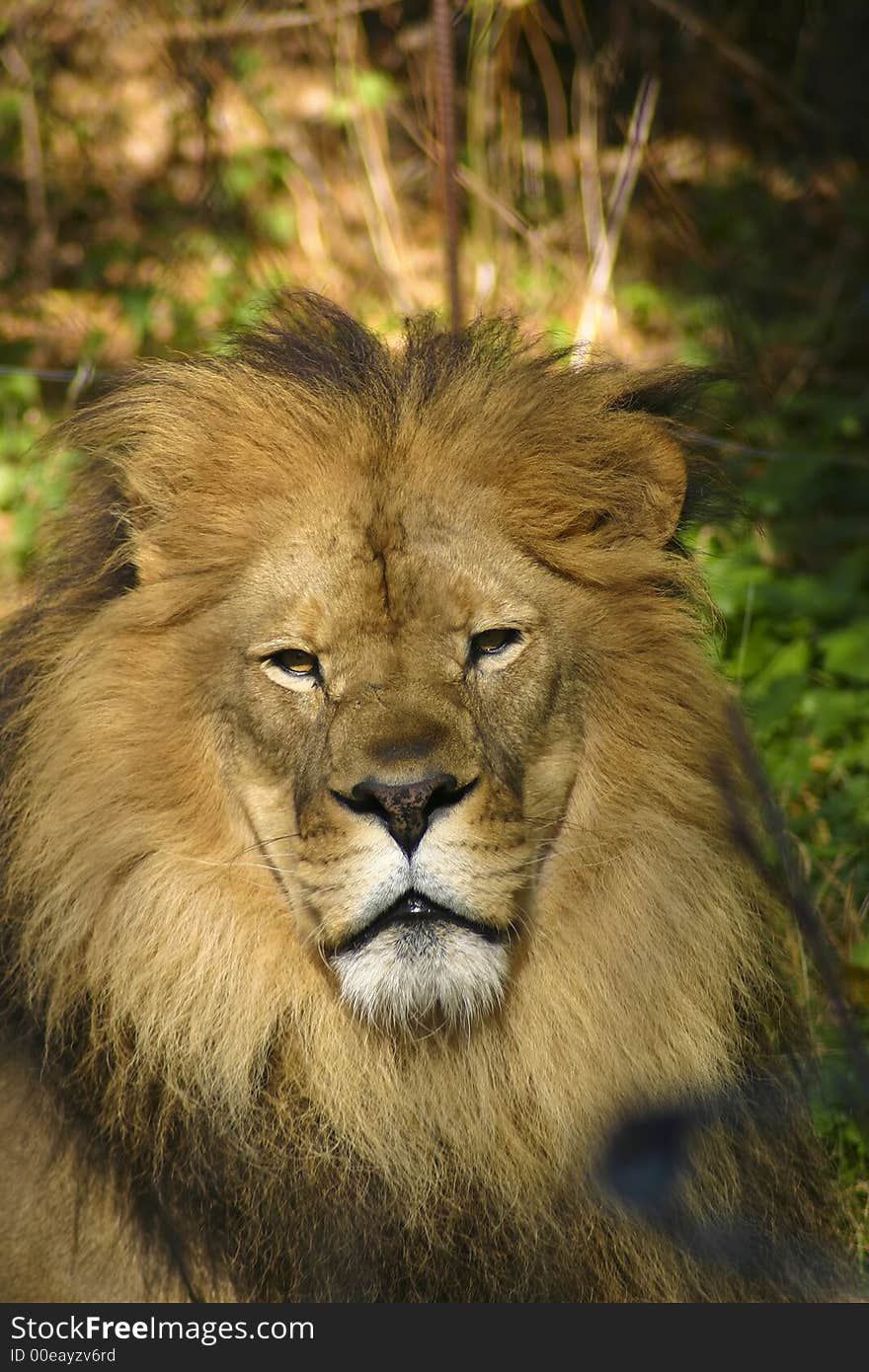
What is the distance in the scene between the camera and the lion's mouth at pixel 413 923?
8.44 feet

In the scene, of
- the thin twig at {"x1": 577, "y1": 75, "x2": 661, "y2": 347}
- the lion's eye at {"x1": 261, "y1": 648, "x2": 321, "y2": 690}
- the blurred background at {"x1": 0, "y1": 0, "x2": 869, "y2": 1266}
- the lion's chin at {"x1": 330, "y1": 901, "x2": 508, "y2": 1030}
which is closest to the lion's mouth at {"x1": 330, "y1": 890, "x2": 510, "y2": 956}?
the lion's chin at {"x1": 330, "y1": 901, "x2": 508, "y2": 1030}

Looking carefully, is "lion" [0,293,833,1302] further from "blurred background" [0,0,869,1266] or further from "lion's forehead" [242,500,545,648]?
A: "blurred background" [0,0,869,1266]

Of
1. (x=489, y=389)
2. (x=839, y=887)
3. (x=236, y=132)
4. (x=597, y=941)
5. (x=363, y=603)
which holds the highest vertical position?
(x=236, y=132)

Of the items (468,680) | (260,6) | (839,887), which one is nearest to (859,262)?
(260,6)

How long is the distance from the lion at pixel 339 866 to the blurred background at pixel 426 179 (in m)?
3.25

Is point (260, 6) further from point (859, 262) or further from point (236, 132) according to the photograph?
point (859, 262)

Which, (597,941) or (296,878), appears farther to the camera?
(597,941)

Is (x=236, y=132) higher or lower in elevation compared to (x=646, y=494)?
higher

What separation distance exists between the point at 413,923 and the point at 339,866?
0.15 meters

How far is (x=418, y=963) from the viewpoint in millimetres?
2600

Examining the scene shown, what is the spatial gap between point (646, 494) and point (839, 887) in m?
1.64

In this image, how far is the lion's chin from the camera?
8.50 feet

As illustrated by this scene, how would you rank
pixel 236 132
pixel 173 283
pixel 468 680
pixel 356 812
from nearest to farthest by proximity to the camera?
1. pixel 356 812
2. pixel 468 680
3. pixel 173 283
4. pixel 236 132

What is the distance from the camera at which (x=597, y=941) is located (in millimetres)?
2934
